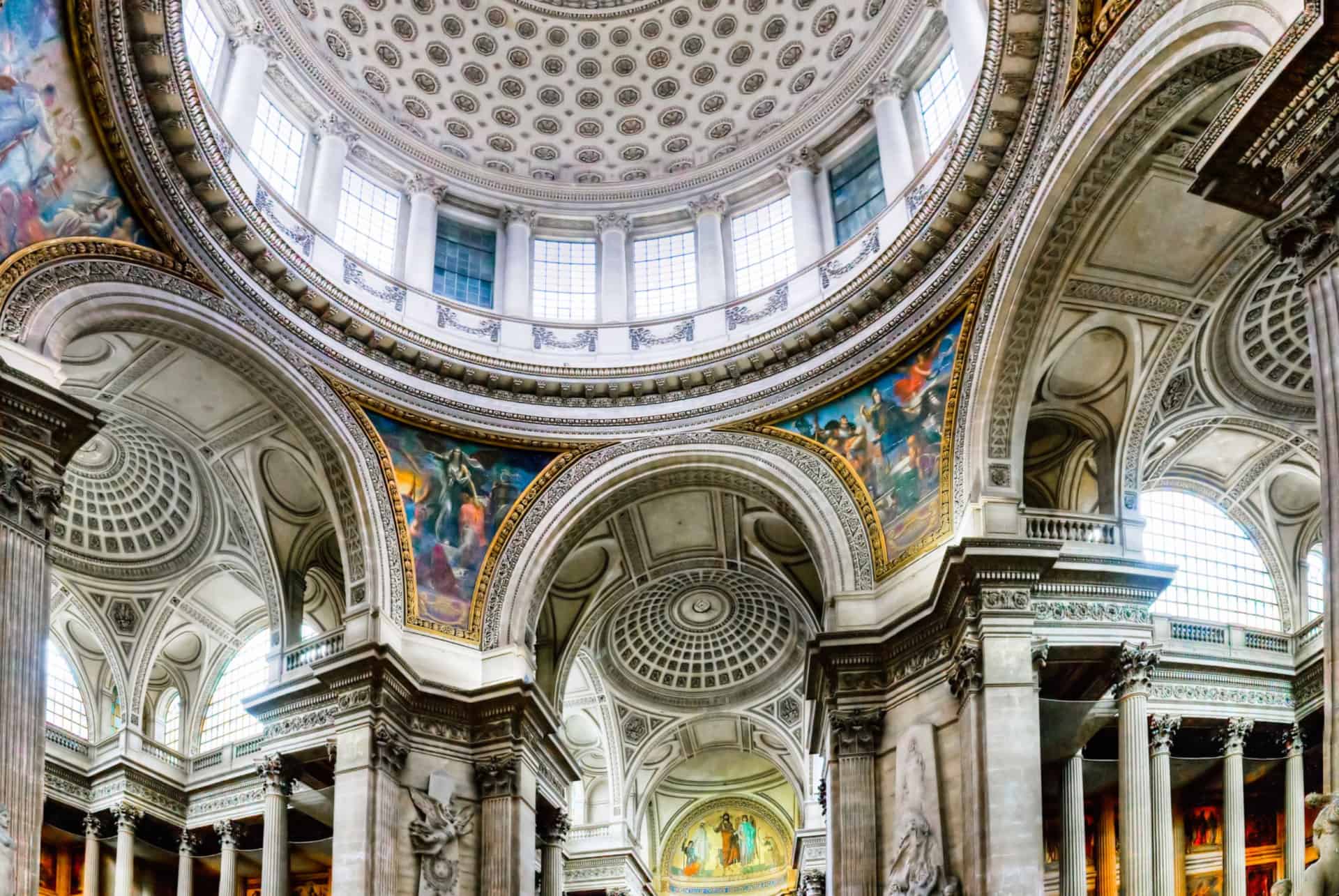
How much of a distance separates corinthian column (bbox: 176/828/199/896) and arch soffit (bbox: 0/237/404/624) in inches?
278

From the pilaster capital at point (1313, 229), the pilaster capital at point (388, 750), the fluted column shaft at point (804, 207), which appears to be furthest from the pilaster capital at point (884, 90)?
the pilaster capital at point (1313, 229)

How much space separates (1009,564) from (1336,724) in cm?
1099

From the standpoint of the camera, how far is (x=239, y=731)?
3425 centimetres

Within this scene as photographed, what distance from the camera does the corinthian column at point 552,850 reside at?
3180 centimetres

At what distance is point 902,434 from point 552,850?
12.9 metres

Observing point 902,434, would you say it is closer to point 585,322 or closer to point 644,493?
point 644,493

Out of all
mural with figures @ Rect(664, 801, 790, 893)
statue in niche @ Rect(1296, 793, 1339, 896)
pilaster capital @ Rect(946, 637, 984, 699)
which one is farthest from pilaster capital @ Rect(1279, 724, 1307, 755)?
mural with figures @ Rect(664, 801, 790, 893)

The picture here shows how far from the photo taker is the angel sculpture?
2602 cm

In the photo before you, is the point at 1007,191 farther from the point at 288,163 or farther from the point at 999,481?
the point at 288,163

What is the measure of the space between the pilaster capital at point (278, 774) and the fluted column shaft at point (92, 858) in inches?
287

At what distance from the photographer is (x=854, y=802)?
24.9 meters

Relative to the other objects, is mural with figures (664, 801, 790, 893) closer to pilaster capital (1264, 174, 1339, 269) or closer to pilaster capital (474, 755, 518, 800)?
pilaster capital (474, 755, 518, 800)

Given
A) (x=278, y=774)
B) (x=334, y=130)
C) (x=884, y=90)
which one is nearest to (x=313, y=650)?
(x=278, y=774)

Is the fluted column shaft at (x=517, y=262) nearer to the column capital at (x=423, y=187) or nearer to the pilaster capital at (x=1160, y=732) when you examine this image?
the column capital at (x=423, y=187)
